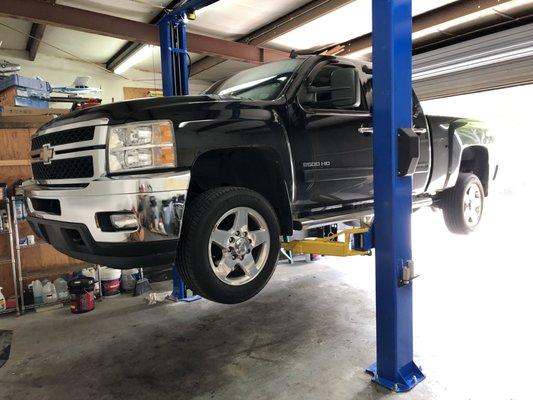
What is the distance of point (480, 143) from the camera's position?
4.52 meters

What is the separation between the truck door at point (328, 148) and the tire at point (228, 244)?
1.32 ft

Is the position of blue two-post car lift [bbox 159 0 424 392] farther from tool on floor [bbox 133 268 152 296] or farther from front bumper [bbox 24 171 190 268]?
tool on floor [bbox 133 268 152 296]

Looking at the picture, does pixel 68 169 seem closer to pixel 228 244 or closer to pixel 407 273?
pixel 228 244

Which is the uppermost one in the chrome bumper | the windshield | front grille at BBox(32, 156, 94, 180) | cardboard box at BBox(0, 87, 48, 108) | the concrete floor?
cardboard box at BBox(0, 87, 48, 108)

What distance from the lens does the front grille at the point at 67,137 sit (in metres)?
2.08

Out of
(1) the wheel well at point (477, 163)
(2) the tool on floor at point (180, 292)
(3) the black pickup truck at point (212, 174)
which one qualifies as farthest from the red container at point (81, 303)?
(1) the wheel well at point (477, 163)

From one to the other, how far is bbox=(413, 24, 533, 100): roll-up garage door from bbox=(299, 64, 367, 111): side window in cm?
379

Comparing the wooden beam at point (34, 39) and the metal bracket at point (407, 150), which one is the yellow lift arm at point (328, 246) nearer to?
the metal bracket at point (407, 150)

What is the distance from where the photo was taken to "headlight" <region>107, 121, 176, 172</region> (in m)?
2.01

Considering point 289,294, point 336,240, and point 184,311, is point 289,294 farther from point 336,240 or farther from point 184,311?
point 336,240

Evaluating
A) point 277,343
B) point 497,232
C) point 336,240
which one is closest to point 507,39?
point 497,232

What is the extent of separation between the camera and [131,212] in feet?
6.46

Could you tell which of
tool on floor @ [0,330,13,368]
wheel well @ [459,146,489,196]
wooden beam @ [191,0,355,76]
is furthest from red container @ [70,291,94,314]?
wheel well @ [459,146,489,196]

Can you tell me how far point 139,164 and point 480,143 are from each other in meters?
4.02
